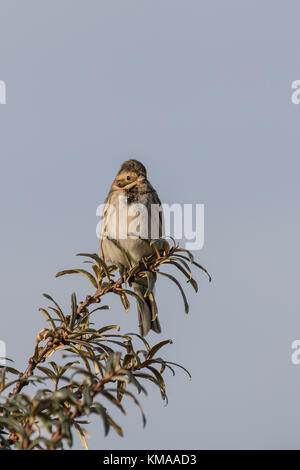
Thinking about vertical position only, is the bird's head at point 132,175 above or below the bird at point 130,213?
above

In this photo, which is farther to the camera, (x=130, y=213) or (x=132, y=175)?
(x=132, y=175)

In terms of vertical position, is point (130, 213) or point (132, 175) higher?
point (132, 175)

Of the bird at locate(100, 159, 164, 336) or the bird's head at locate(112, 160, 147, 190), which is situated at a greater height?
the bird's head at locate(112, 160, 147, 190)

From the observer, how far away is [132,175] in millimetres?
7047

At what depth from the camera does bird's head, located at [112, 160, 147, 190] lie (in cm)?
701

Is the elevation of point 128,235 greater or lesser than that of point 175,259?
greater

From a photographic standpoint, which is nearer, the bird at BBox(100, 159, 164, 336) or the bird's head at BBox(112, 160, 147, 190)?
the bird at BBox(100, 159, 164, 336)

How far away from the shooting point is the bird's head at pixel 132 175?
23.0 ft

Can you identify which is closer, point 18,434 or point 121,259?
point 18,434

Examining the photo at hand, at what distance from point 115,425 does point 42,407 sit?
0.84 feet

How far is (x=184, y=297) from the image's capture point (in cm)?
354

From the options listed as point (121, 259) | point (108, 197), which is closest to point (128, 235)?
point (121, 259)
